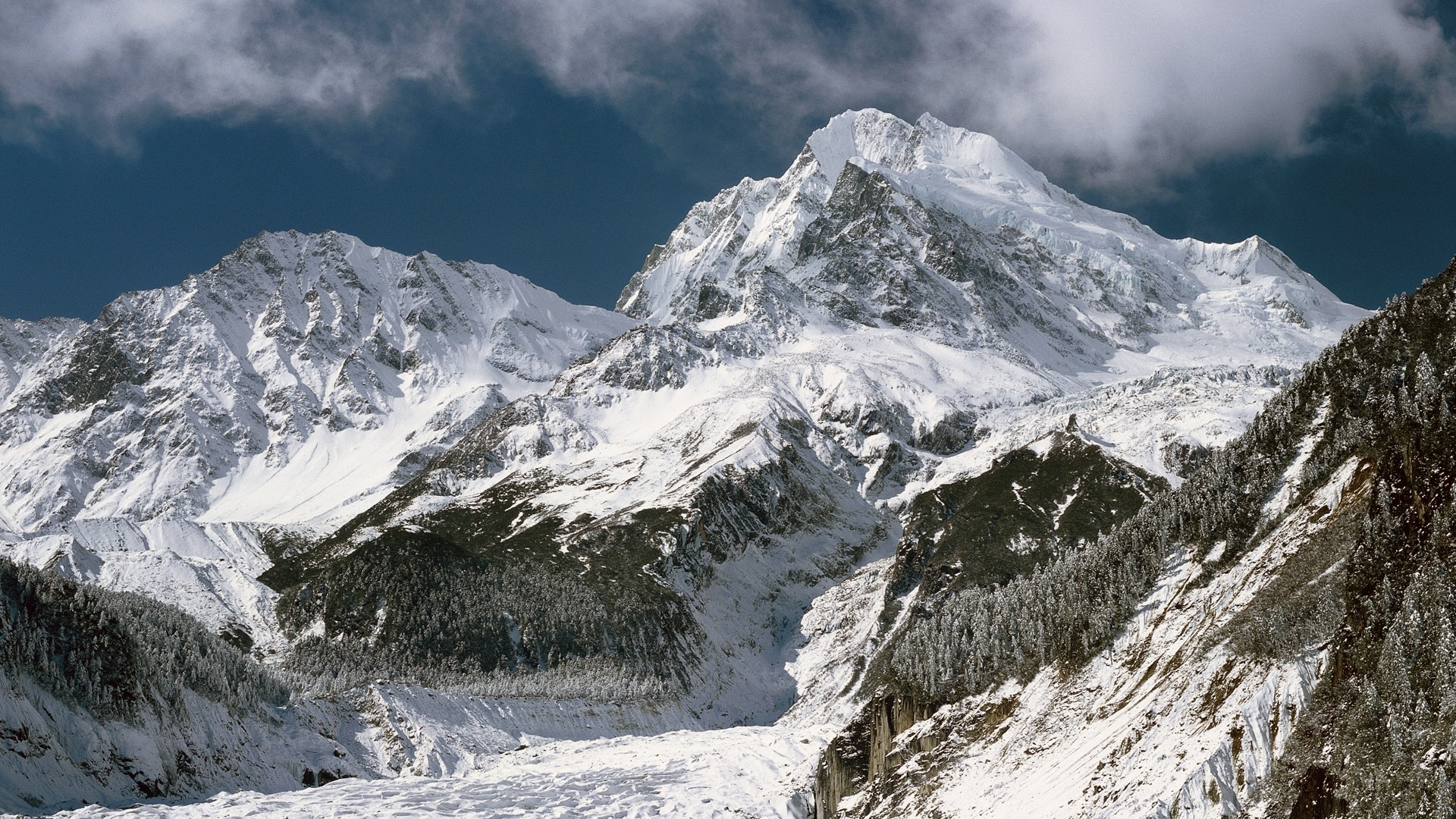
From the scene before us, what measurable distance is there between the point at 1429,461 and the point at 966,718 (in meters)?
31.7

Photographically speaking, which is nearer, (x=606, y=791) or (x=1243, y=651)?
(x=1243, y=651)

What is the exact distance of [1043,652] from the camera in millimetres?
70188

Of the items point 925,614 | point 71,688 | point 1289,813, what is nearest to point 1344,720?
point 1289,813

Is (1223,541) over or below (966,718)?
over

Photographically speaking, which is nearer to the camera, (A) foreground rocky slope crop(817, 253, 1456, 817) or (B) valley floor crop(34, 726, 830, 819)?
(A) foreground rocky slope crop(817, 253, 1456, 817)

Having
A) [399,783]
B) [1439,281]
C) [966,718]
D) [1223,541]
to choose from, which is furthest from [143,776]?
[1439,281]

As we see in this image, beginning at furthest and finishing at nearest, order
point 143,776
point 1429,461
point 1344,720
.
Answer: point 143,776 < point 1429,461 < point 1344,720

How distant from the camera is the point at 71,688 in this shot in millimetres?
104750

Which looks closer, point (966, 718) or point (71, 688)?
point (966, 718)

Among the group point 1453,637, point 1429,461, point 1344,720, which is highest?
point 1429,461

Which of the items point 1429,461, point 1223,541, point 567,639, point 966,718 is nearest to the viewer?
point 1429,461

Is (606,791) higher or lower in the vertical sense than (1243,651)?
lower

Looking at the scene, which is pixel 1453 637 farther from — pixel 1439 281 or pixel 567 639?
pixel 567 639

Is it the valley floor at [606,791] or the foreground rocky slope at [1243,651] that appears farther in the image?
the valley floor at [606,791]
